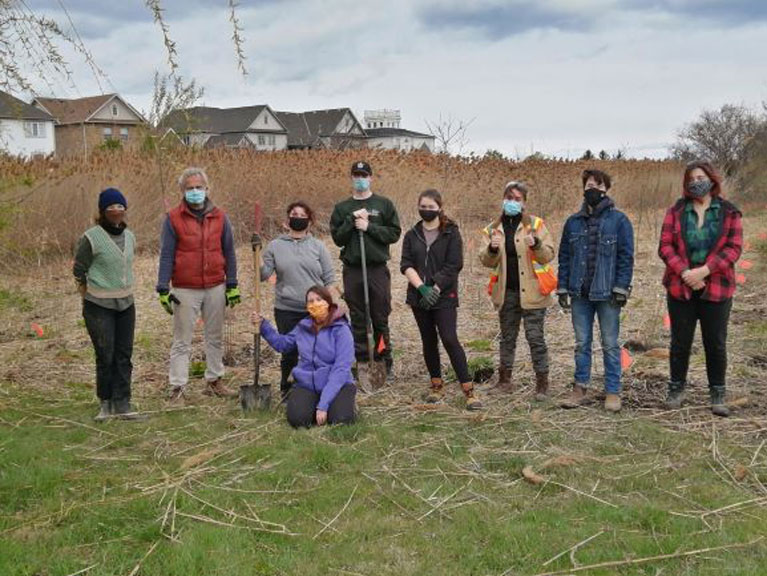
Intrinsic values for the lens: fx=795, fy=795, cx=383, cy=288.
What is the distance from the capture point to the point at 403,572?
3.67 meters

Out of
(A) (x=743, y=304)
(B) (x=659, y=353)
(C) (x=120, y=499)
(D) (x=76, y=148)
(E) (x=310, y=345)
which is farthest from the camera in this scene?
(D) (x=76, y=148)

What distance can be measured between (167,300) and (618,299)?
360 cm

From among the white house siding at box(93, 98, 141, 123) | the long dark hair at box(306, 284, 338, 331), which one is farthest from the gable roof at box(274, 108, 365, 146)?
the long dark hair at box(306, 284, 338, 331)

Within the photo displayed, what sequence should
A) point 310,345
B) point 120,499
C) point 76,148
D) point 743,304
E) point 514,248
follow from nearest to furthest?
point 120,499, point 310,345, point 514,248, point 743,304, point 76,148

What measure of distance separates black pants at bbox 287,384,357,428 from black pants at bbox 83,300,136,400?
1407 millimetres

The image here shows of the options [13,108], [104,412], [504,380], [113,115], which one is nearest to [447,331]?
[504,380]

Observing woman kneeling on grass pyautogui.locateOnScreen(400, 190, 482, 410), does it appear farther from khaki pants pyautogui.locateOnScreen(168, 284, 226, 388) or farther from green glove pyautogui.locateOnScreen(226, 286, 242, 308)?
khaki pants pyautogui.locateOnScreen(168, 284, 226, 388)

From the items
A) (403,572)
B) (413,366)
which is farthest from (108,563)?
(413,366)

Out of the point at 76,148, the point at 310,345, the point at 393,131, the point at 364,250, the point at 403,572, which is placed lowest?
Result: the point at 403,572

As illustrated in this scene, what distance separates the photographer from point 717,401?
6.05m

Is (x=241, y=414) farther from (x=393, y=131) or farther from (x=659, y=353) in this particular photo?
(x=393, y=131)

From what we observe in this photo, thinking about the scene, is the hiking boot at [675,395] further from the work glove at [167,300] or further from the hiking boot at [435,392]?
the work glove at [167,300]

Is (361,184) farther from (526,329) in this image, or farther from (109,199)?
(109,199)

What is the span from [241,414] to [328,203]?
1118cm
